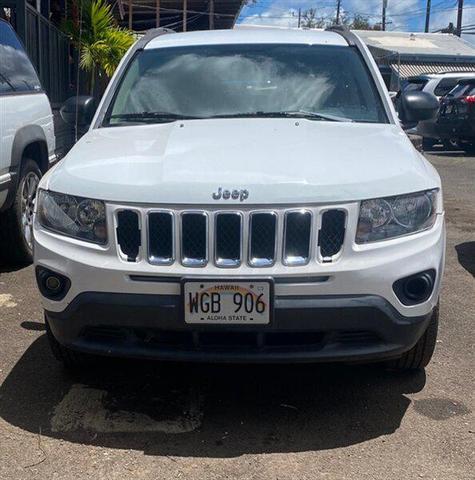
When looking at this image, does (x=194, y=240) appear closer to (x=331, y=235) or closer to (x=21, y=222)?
(x=331, y=235)

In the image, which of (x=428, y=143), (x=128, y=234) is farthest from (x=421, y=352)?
(x=428, y=143)

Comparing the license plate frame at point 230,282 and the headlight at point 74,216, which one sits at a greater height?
the headlight at point 74,216

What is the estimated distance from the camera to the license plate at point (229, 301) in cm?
304

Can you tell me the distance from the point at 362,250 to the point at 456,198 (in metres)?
7.50

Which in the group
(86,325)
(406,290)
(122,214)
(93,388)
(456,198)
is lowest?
(456,198)

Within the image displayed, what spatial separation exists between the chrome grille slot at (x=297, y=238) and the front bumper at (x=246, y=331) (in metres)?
0.17

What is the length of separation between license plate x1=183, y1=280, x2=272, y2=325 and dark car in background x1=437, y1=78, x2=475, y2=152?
1356 cm

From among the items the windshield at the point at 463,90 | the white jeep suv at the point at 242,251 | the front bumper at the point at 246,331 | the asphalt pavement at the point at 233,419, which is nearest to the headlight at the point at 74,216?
the white jeep suv at the point at 242,251

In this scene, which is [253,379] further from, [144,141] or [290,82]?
[290,82]

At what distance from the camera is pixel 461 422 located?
3.45m

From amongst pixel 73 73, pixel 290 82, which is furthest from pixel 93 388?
pixel 73 73

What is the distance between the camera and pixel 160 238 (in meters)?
3.14

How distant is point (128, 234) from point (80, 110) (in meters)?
1.96

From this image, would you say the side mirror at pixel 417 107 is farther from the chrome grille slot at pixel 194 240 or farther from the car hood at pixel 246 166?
the chrome grille slot at pixel 194 240
